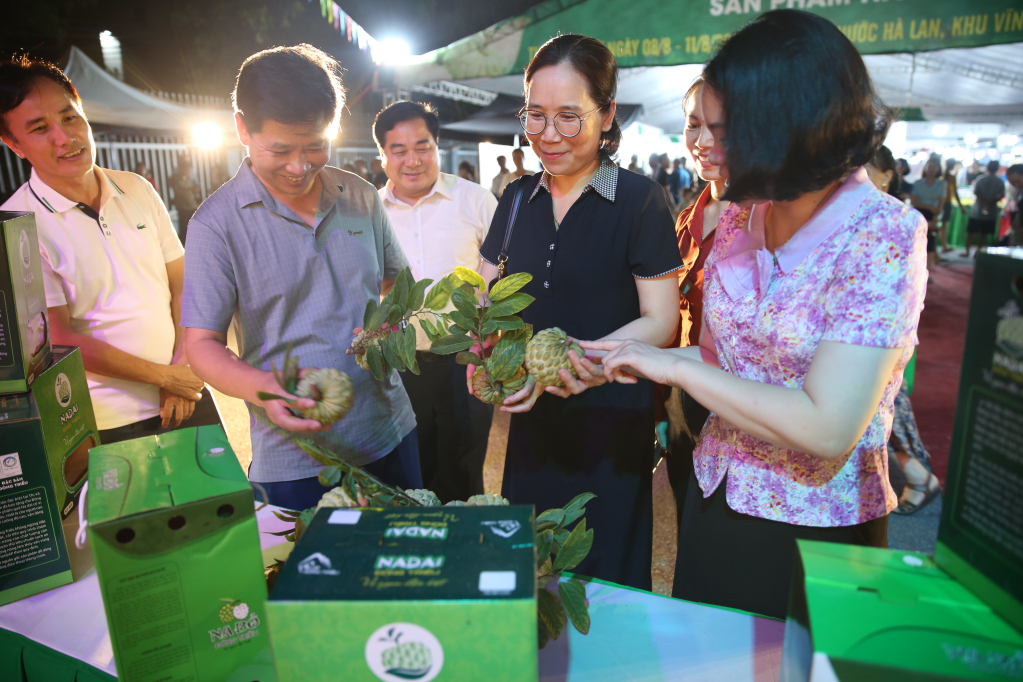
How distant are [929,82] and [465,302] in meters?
6.96

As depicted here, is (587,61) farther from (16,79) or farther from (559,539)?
(16,79)

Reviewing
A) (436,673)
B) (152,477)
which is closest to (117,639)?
(152,477)

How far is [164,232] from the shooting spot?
187cm

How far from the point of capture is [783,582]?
1.05 m

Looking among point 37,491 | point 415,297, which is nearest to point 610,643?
point 415,297

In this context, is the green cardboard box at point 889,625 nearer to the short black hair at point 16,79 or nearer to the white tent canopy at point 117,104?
→ the short black hair at point 16,79

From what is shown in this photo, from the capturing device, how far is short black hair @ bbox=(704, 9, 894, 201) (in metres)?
0.79

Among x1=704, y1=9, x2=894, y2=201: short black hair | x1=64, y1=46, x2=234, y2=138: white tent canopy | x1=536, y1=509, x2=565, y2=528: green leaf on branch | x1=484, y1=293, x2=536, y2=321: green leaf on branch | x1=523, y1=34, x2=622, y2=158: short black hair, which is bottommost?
x1=536, y1=509, x2=565, y2=528: green leaf on branch

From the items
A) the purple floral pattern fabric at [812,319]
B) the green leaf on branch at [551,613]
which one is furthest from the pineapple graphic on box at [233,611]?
the purple floral pattern fabric at [812,319]

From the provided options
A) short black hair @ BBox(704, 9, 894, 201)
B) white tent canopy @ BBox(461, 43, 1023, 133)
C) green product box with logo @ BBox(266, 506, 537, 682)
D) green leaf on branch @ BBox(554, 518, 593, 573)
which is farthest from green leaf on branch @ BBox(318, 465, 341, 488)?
white tent canopy @ BBox(461, 43, 1023, 133)

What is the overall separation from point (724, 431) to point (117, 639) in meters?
0.97

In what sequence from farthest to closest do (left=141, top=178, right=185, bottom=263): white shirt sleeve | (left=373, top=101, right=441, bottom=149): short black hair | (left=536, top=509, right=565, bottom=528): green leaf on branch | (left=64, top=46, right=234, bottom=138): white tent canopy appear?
(left=64, top=46, right=234, bottom=138): white tent canopy
(left=373, top=101, right=441, bottom=149): short black hair
(left=141, top=178, right=185, bottom=263): white shirt sleeve
(left=536, top=509, right=565, bottom=528): green leaf on branch

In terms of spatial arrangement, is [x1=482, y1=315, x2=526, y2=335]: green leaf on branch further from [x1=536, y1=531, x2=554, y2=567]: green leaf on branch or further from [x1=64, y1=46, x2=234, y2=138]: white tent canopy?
[x1=64, y1=46, x2=234, y2=138]: white tent canopy

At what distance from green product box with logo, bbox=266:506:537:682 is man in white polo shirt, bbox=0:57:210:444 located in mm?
1365
